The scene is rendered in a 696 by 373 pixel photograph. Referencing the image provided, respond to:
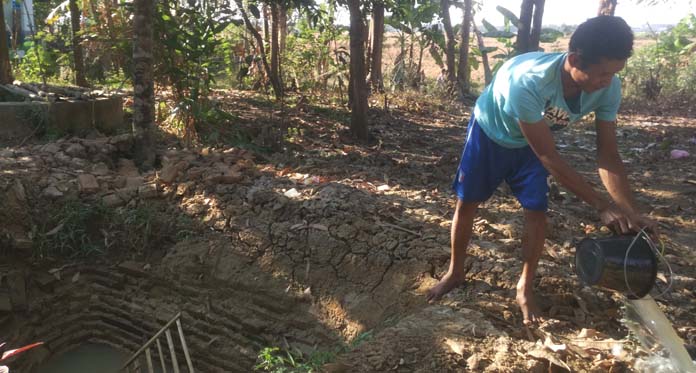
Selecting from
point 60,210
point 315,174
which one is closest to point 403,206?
point 315,174

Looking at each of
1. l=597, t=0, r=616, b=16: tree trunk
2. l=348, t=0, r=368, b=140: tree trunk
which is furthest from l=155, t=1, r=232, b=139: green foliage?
l=597, t=0, r=616, b=16: tree trunk

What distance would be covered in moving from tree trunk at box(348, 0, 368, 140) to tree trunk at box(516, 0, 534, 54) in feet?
4.95

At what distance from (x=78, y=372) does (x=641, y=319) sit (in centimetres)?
338

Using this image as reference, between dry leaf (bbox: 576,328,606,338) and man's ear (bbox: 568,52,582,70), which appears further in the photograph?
dry leaf (bbox: 576,328,606,338)

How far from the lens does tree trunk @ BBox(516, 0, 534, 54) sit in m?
5.02

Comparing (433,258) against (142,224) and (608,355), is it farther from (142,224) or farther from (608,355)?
(142,224)

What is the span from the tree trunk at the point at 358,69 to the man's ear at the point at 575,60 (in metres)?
3.66

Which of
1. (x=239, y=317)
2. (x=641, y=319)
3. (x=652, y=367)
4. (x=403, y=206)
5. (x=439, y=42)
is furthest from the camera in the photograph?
(x=439, y=42)

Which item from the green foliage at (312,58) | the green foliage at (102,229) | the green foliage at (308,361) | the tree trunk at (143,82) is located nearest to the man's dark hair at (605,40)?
the green foliage at (308,361)

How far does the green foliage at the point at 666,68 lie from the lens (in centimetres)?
947

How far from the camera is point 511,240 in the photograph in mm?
3301

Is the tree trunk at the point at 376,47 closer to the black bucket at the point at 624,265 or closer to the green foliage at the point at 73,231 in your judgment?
the green foliage at the point at 73,231

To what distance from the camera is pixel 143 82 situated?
14.5ft

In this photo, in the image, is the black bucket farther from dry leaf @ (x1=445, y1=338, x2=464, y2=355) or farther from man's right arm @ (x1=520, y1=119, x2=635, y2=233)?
dry leaf @ (x1=445, y1=338, x2=464, y2=355)
